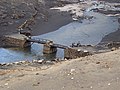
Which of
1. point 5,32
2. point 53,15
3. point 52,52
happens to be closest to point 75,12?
point 53,15

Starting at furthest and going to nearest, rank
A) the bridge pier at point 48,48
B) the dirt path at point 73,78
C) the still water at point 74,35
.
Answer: the bridge pier at point 48,48
the still water at point 74,35
the dirt path at point 73,78

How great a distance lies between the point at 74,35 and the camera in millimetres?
57094

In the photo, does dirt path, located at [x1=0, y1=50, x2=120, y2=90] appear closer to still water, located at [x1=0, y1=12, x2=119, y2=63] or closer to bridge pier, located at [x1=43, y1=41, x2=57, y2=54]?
still water, located at [x1=0, y1=12, x2=119, y2=63]

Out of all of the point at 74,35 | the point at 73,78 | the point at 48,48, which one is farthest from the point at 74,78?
the point at 74,35

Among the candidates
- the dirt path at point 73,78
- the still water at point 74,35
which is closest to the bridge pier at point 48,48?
the still water at point 74,35

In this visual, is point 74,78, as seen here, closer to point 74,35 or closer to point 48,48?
point 48,48

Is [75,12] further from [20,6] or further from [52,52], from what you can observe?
[52,52]

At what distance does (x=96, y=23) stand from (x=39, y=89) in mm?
51782

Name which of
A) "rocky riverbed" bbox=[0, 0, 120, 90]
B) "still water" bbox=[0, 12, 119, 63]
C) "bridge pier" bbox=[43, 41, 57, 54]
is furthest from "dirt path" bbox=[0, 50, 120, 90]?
"bridge pier" bbox=[43, 41, 57, 54]

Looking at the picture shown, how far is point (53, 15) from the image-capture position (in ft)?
236

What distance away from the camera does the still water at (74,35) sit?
4522 cm

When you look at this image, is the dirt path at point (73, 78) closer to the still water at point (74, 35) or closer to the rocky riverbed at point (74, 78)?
the rocky riverbed at point (74, 78)

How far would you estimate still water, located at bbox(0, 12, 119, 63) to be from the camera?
45.2 metres

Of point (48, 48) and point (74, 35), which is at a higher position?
point (48, 48)
